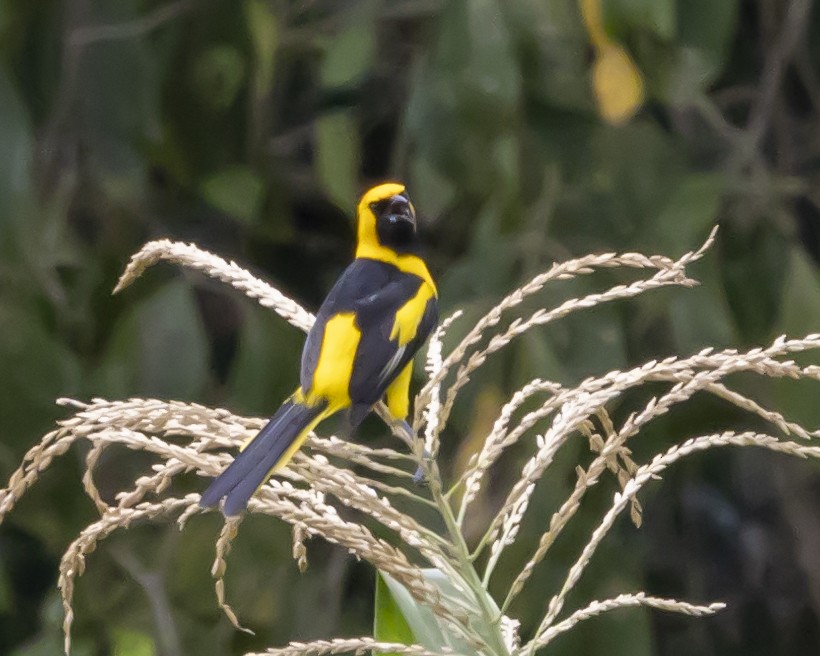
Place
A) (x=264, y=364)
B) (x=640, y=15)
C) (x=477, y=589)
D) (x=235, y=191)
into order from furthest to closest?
(x=235, y=191) < (x=264, y=364) < (x=640, y=15) < (x=477, y=589)

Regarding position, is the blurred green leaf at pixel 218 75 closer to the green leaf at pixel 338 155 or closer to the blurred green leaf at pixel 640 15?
the green leaf at pixel 338 155

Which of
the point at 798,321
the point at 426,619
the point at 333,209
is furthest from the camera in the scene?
the point at 333,209

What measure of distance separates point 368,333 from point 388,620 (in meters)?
0.52

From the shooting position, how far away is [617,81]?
2064 mm

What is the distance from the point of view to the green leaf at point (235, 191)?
2.31 m

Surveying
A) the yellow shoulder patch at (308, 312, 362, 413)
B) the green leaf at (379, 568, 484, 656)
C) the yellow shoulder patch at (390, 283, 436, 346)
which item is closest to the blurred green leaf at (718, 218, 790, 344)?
the yellow shoulder patch at (390, 283, 436, 346)

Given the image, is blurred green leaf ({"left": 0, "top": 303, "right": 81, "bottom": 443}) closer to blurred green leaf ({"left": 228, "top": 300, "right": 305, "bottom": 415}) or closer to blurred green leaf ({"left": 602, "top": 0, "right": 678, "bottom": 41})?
blurred green leaf ({"left": 228, "top": 300, "right": 305, "bottom": 415})

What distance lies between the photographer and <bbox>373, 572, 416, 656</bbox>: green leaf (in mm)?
1062

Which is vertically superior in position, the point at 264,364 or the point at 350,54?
the point at 350,54

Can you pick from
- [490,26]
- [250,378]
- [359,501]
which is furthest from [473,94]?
[359,501]

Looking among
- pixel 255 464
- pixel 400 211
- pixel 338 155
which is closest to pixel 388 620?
pixel 255 464

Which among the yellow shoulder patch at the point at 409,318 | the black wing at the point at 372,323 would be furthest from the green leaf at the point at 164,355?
the yellow shoulder patch at the point at 409,318

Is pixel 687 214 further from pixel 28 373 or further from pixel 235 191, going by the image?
pixel 28 373

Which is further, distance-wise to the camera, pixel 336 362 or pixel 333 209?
pixel 333 209
